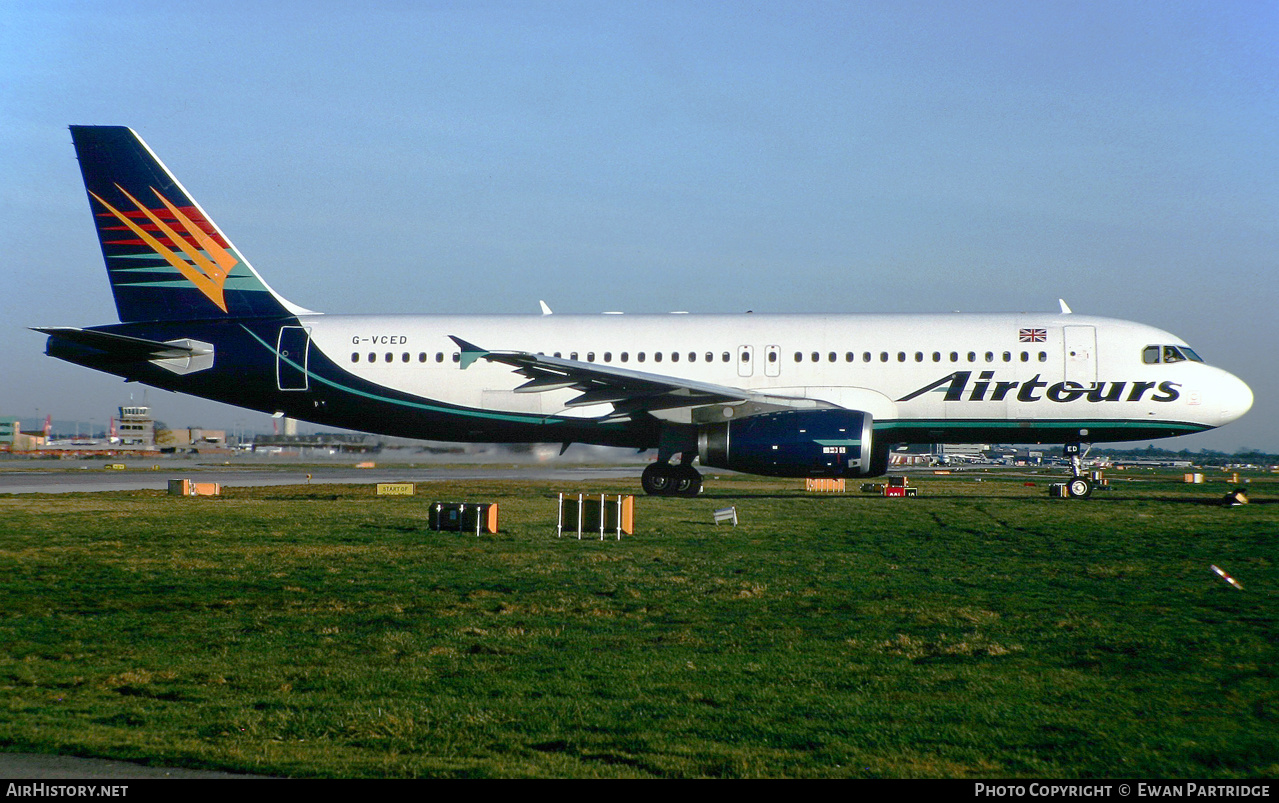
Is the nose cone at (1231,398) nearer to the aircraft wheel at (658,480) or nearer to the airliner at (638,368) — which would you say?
the airliner at (638,368)

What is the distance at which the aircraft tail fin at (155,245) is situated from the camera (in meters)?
24.5

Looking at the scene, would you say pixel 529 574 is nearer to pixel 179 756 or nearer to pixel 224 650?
pixel 224 650

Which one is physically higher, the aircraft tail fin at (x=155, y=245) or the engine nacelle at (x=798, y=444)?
the aircraft tail fin at (x=155, y=245)

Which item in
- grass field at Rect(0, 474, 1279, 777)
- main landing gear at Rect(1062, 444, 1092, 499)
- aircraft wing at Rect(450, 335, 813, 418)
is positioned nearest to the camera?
grass field at Rect(0, 474, 1279, 777)

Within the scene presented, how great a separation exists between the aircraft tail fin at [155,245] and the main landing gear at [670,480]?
998 cm

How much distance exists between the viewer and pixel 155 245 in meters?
25.0

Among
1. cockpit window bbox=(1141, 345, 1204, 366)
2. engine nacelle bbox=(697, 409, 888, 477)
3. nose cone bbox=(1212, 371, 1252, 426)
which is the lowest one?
engine nacelle bbox=(697, 409, 888, 477)

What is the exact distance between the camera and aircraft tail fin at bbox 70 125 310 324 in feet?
80.3

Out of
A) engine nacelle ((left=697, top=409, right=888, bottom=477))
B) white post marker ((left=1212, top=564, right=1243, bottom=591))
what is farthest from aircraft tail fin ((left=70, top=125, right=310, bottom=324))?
white post marker ((left=1212, top=564, right=1243, bottom=591))

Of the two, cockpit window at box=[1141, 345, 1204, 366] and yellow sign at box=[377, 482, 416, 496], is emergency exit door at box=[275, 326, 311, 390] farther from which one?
cockpit window at box=[1141, 345, 1204, 366]

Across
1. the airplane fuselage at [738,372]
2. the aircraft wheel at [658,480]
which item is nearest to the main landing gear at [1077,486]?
the airplane fuselage at [738,372]

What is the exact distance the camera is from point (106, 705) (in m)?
6.43

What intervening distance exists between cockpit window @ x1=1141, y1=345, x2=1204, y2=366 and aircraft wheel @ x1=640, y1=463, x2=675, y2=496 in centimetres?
1119

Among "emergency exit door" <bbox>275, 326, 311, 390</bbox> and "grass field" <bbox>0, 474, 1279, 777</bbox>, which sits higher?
"emergency exit door" <bbox>275, 326, 311, 390</bbox>
